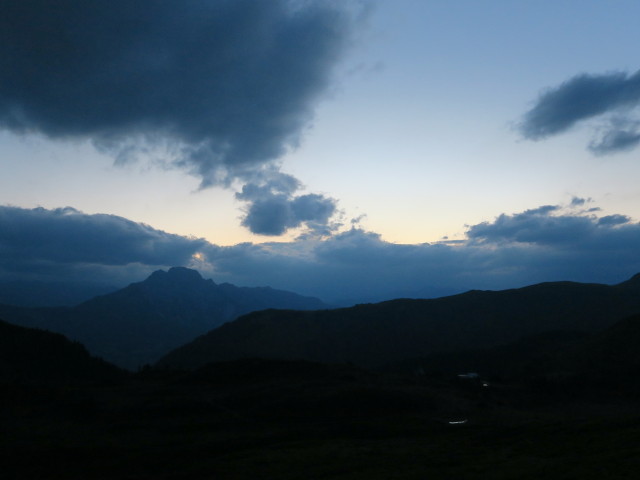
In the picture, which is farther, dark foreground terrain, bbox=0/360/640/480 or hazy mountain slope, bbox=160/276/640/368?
hazy mountain slope, bbox=160/276/640/368

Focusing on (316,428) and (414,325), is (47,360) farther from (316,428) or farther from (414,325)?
(414,325)

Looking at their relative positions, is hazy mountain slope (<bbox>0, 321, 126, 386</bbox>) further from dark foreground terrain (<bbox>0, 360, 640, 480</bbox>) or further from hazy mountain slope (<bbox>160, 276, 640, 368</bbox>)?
hazy mountain slope (<bbox>160, 276, 640, 368</bbox>)

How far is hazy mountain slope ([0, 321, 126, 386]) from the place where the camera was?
155 feet

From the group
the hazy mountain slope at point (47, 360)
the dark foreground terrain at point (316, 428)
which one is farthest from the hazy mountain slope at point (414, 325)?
the dark foreground terrain at point (316, 428)

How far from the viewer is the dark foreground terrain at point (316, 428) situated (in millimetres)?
17078

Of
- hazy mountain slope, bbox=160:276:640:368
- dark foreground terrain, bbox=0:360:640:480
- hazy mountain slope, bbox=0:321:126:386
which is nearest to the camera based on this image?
dark foreground terrain, bbox=0:360:640:480

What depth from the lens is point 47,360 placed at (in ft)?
167

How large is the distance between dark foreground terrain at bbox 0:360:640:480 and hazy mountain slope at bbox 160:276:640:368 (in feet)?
124

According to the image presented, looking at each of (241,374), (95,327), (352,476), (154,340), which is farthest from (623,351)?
(95,327)

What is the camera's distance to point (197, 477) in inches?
671

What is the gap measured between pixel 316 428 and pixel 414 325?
6750 centimetres

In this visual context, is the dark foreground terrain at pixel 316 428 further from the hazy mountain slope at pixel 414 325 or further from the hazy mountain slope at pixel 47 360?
the hazy mountain slope at pixel 414 325

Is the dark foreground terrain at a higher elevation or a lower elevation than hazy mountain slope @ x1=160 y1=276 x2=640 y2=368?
lower

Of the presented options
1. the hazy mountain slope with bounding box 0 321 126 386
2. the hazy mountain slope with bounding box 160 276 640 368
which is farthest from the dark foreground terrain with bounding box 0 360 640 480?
the hazy mountain slope with bounding box 160 276 640 368
